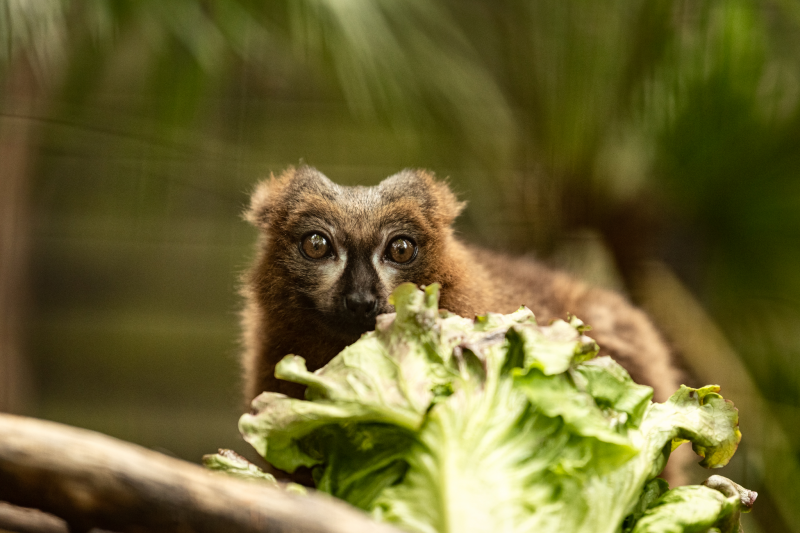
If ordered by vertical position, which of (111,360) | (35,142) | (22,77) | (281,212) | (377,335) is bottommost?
(111,360)

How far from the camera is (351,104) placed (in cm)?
356

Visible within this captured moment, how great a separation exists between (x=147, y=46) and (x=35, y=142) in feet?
3.55

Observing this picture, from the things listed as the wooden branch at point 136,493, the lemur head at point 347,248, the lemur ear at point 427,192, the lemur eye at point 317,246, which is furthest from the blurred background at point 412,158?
the wooden branch at point 136,493

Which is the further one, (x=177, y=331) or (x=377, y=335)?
(x=177, y=331)

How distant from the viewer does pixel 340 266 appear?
2.29 meters

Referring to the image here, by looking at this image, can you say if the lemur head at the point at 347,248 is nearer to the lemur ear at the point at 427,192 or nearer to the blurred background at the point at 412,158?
the lemur ear at the point at 427,192

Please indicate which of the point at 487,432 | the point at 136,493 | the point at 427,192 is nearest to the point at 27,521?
the point at 136,493

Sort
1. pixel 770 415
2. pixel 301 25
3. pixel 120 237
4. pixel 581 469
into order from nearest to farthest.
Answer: pixel 581 469 < pixel 301 25 < pixel 770 415 < pixel 120 237

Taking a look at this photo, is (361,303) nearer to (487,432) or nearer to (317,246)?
(317,246)

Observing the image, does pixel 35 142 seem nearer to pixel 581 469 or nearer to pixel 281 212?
pixel 281 212

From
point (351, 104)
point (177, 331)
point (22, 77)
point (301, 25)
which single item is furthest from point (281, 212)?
point (177, 331)

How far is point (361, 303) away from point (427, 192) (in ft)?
1.84

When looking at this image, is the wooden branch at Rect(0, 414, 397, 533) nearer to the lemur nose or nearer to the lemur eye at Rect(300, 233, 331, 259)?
the lemur nose

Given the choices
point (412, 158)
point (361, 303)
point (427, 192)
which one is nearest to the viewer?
point (361, 303)
